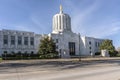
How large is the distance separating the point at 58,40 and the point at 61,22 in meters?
10.6

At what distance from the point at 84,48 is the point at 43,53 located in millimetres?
46600

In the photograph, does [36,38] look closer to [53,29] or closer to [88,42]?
[53,29]

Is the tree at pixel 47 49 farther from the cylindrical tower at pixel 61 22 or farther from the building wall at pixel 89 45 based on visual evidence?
the building wall at pixel 89 45

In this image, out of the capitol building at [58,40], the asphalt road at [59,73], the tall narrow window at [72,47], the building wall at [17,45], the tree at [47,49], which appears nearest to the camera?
the asphalt road at [59,73]

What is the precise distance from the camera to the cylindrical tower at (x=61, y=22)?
103500 mm

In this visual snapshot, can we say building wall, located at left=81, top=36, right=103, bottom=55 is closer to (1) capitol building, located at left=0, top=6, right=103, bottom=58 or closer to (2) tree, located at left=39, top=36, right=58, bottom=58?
(1) capitol building, located at left=0, top=6, right=103, bottom=58

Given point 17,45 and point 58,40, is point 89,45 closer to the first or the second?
point 58,40

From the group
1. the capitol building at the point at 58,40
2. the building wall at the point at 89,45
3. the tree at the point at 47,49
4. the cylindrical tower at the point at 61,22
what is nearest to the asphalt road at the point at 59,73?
the tree at the point at 47,49

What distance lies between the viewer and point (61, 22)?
103938 mm

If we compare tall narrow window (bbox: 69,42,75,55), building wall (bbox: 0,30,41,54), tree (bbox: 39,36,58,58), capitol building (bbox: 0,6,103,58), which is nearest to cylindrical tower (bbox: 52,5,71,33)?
capitol building (bbox: 0,6,103,58)

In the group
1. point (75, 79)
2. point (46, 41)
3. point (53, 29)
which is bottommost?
point (75, 79)

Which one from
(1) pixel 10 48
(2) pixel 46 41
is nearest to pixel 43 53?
(2) pixel 46 41

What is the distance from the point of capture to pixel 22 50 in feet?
294

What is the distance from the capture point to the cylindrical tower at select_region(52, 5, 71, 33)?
104 metres
